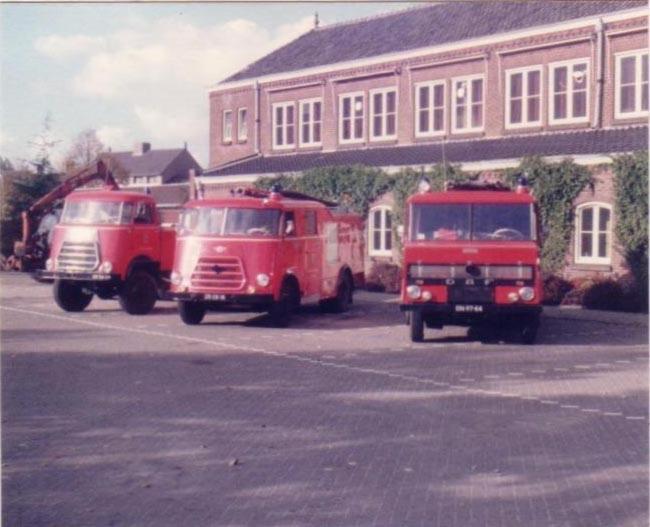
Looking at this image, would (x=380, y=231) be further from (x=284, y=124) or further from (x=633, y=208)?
(x=633, y=208)

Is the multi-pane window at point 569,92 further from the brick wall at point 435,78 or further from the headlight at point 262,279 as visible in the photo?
the headlight at point 262,279

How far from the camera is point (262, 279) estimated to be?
19000 millimetres

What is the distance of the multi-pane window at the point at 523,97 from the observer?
31.3m

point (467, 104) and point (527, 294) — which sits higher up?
point (467, 104)

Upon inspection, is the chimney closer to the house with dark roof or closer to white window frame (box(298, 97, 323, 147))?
the house with dark roof

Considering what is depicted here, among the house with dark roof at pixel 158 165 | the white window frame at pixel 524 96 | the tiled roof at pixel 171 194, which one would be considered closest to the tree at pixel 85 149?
the tiled roof at pixel 171 194

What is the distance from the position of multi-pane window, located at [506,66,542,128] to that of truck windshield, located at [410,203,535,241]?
14.8m

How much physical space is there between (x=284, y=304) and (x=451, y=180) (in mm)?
11631

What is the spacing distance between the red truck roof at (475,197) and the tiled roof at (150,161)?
251ft

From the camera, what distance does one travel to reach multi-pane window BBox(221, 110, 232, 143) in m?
43.9

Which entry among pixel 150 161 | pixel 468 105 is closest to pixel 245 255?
pixel 468 105

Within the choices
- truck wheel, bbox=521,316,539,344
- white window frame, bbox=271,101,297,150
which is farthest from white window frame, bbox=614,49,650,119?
white window frame, bbox=271,101,297,150

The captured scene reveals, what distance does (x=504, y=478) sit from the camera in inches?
333

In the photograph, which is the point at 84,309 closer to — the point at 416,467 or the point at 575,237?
the point at 575,237
